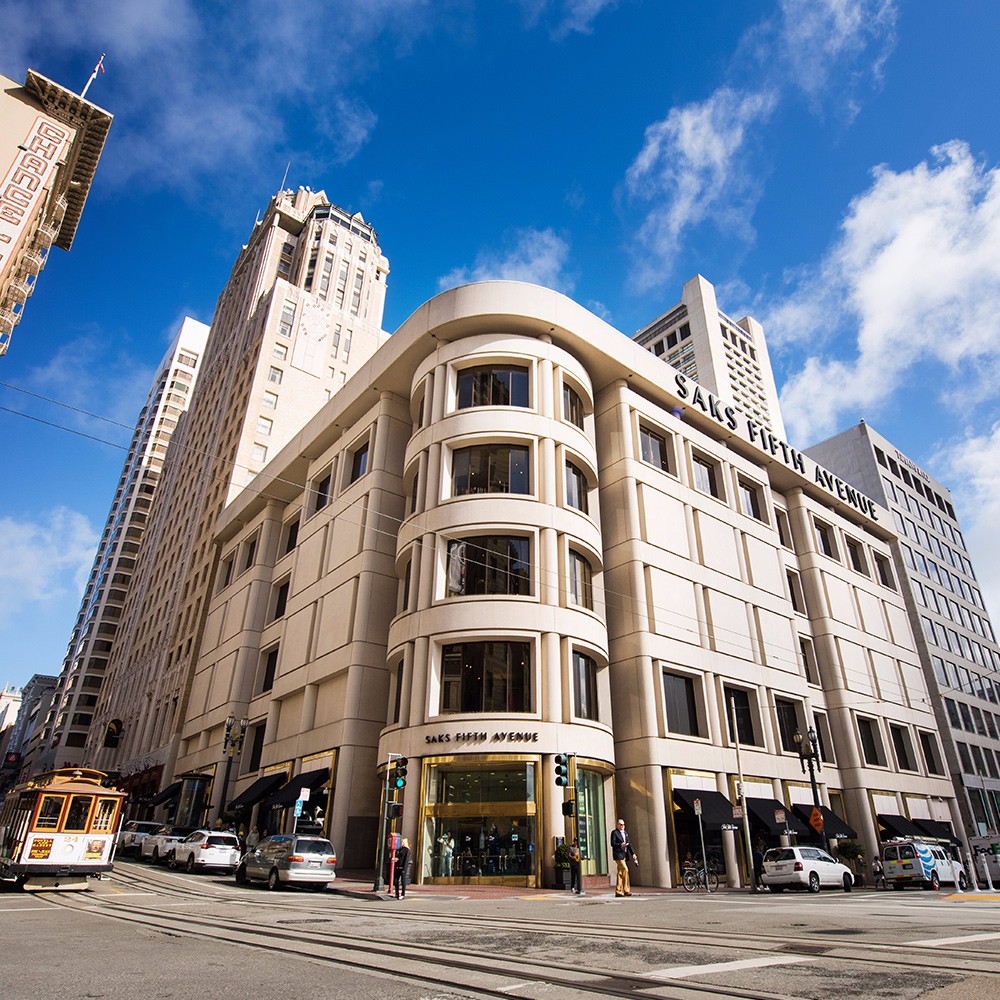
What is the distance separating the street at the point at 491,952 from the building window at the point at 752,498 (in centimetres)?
3104

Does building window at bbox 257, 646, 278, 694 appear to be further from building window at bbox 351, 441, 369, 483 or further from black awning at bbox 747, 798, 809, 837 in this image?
black awning at bbox 747, 798, 809, 837

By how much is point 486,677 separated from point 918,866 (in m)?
19.2

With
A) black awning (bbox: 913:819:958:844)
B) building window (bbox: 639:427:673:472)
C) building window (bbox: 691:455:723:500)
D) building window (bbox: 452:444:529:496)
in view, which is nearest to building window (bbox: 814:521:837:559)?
building window (bbox: 691:455:723:500)

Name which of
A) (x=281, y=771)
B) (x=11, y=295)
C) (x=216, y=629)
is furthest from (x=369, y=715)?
(x=11, y=295)

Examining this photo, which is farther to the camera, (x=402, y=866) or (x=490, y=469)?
(x=490, y=469)

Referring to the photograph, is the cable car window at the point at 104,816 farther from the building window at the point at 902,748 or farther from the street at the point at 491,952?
the building window at the point at 902,748

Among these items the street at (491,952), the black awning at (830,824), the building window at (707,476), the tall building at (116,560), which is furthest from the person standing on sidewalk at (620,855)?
the tall building at (116,560)

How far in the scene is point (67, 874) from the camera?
17859 mm

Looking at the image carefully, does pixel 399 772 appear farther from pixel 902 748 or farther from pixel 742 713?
pixel 902 748

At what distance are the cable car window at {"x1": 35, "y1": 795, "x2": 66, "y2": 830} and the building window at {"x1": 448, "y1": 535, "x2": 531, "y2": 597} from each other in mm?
14196

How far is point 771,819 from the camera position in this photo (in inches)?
1187

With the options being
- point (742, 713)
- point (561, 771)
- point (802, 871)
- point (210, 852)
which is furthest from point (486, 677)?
point (742, 713)

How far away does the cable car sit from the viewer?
17.5m

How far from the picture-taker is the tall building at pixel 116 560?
93.5 meters
